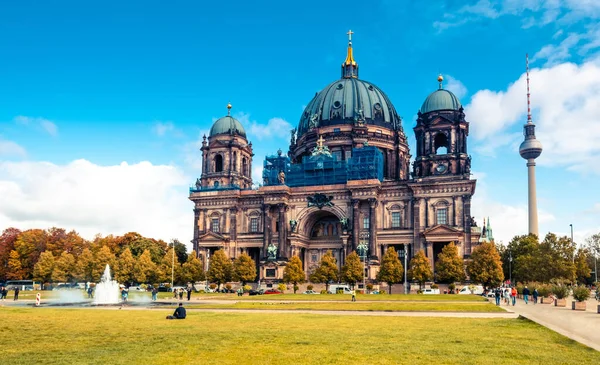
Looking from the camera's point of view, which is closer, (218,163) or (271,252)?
(271,252)

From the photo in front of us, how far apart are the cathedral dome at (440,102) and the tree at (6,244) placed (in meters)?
98.1

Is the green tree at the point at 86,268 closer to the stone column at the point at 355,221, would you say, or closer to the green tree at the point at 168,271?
the green tree at the point at 168,271

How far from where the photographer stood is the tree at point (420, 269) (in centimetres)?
8712

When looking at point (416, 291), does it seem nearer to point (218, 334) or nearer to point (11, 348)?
point (218, 334)

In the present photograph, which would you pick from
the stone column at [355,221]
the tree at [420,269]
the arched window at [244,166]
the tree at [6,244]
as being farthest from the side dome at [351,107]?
the tree at [6,244]

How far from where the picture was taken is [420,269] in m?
87.2

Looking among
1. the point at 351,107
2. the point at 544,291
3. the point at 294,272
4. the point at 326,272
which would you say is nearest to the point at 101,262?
the point at 294,272

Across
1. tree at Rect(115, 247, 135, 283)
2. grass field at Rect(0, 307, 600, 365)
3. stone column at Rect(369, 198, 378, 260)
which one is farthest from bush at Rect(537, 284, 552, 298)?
tree at Rect(115, 247, 135, 283)

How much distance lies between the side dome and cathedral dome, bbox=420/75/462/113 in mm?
14543

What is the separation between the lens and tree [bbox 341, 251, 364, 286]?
3543 inches

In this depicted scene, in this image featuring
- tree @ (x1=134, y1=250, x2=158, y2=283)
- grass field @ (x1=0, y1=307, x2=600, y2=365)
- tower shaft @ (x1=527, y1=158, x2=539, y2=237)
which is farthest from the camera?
tower shaft @ (x1=527, y1=158, x2=539, y2=237)

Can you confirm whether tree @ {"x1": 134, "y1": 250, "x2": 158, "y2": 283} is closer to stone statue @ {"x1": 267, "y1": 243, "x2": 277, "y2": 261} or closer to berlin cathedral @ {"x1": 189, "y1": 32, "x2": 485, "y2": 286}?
berlin cathedral @ {"x1": 189, "y1": 32, "x2": 485, "y2": 286}

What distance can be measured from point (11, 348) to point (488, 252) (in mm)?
72867

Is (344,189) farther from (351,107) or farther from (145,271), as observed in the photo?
(145,271)
